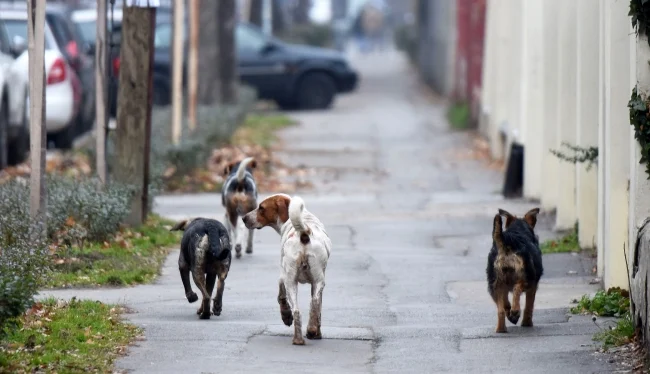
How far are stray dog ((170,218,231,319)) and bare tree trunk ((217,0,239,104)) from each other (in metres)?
17.0

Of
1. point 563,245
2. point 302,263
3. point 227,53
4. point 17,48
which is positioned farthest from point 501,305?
point 227,53

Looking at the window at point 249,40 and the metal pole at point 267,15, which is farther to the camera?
the metal pole at point 267,15

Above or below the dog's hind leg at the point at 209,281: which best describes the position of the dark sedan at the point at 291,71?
above

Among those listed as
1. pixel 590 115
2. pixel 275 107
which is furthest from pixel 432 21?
pixel 590 115

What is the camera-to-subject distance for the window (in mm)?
30406

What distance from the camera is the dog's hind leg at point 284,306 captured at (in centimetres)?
862

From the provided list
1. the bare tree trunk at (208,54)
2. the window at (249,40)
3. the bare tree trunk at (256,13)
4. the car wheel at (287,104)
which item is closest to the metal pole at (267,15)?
the bare tree trunk at (256,13)

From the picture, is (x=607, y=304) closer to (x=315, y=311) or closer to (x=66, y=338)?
(x=315, y=311)

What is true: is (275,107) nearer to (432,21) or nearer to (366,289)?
(432,21)

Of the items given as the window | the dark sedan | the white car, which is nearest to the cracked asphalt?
the white car

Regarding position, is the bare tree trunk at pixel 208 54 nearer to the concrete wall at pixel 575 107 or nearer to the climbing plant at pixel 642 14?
the concrete wall at pixel 575 107

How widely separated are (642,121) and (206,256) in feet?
9.41

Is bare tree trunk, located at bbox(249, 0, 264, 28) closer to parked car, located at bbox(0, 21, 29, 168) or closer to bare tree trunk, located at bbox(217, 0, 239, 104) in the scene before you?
bare tree trunk, located at bbox(217, 0, 239, 104)

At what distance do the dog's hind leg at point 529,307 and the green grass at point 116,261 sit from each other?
3219mm
